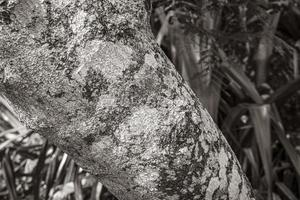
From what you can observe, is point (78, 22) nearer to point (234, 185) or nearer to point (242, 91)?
point (234, 185)

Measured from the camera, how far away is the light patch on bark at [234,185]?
79 cm

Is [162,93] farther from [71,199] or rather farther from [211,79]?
[71,199]

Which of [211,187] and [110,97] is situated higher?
[110,97]

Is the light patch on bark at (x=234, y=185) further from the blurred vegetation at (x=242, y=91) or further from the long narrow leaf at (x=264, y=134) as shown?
the long narrow leaf at (x=264, y=134)

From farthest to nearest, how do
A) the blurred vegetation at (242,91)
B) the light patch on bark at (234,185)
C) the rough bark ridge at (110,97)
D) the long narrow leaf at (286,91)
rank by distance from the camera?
1. the long narrow leaf at (286,91)
2. the blurred vegetation at (242,91)
3. the light patch on bark at (234,185)
4. the rough bark ridge at (110,97)

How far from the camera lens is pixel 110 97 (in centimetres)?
70

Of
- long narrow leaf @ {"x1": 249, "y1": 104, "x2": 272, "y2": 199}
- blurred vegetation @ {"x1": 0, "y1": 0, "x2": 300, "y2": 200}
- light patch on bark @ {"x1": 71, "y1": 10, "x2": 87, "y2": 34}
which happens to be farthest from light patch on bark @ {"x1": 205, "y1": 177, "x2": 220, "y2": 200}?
long narrow leaf @ {"x1": 249, "y1": 104, "x2": 272, "y2": 199}

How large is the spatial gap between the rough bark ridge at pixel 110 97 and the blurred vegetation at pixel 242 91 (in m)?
0.62

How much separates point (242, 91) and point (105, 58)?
1.26m

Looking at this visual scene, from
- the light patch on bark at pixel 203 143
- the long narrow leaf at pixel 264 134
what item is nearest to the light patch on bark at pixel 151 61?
the light patch on bark at pixel 203 143

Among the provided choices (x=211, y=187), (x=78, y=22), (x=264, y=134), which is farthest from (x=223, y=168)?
(x=264, y=134)

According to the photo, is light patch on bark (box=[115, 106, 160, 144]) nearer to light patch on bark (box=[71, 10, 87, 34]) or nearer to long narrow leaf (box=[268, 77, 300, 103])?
light patch on bark (box=[71, 10, 87, 34])

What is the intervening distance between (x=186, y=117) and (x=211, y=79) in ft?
3.20

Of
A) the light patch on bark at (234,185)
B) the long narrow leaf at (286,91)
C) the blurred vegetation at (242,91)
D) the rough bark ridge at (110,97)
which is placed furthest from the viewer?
the long narrow leaf at (286,91)
